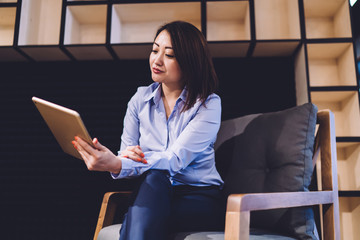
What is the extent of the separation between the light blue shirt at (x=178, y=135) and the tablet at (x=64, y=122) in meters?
0.26

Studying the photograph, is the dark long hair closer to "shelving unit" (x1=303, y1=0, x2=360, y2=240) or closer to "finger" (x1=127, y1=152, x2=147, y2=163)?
"finger" (x1=127, y1=152, x2=147, y2=163)

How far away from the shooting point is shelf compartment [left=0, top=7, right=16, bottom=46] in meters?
2.30

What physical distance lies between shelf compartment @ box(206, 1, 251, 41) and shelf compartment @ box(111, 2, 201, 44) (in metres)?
0.11

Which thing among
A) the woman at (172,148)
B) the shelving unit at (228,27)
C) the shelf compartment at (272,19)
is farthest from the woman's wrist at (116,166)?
the shelf compartment at (272,19)

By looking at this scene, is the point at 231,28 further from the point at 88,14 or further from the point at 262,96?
the point at 88,14

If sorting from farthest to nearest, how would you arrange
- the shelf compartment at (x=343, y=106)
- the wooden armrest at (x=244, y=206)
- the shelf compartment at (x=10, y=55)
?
1. the shelf compartment at (x=10, y=55)
2. the shelf compartment at (x=343, y=106)
3. the wooden armrest at (x=244, y=206)

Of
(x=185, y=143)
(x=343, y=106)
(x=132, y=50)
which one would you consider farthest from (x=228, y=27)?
(x=185, y=143)

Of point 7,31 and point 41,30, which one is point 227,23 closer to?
point 41,30

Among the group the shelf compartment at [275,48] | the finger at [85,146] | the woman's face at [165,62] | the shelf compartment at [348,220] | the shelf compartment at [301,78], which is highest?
the shelf compartment at [275,48]

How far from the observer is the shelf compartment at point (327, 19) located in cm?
213

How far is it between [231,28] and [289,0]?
457 mm

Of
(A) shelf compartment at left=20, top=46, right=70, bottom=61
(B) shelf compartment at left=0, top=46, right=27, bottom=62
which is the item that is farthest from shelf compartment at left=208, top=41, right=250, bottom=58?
(B) shelf compartment at left=0, top=46, right=27, bottom=62

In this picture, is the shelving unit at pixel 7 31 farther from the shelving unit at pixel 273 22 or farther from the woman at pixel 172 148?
the shelving unit at pixel 273 22

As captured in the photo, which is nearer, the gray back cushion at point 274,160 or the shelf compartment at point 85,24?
the gray back cushion at point 274,160
